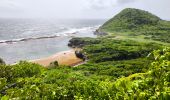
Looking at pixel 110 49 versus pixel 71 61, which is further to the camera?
pixel 110 49

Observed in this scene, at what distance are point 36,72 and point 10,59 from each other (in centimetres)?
6145

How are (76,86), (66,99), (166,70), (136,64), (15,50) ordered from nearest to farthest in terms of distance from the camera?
(166,70), (66,99), (76,86), (136,64), (15,50)

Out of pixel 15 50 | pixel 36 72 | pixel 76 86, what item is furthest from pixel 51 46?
pixel 76 86

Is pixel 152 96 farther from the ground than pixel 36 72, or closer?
farther from the ground

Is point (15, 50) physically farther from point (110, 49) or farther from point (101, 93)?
point (101, 93)

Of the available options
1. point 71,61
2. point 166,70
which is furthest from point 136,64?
point 166,70

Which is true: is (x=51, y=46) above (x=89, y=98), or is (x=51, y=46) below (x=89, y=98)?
below

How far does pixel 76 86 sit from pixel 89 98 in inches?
95.8

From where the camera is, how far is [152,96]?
788cm

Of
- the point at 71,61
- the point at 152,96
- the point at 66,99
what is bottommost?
the point at 71,61

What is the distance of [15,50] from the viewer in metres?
135

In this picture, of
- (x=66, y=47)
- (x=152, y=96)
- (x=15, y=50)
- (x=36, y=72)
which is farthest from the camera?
(x=66, y=47)

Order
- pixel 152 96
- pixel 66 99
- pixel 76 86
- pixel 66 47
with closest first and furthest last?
1. pixel 152 96
2. pixel 66 99
3. pixel 76 86
4. pixel 66 47

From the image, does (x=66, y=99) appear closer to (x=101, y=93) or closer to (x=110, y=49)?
(x=101, y=93)
